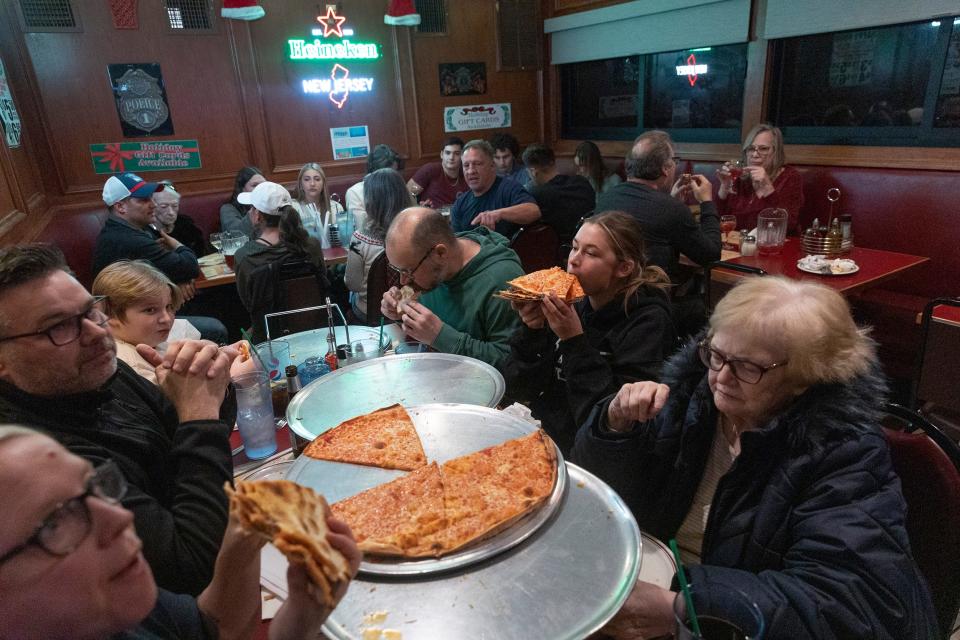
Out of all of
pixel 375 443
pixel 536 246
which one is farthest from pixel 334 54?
pixel 375 443

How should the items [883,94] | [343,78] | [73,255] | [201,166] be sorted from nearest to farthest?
1. [883,94]
2. [73,255]
3. [201,166]
4. [343,78]

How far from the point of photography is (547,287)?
2.08 metres

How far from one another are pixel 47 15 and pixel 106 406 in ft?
19.3

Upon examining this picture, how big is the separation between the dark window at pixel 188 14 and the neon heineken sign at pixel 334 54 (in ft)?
2.76

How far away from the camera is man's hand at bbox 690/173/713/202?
13.1 feet

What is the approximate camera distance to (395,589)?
108 cm

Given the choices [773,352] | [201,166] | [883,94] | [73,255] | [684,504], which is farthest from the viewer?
[201,166]

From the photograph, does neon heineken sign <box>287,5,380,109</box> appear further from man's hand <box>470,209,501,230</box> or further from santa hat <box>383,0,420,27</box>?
man's hand <box>470,209,501,230</box>

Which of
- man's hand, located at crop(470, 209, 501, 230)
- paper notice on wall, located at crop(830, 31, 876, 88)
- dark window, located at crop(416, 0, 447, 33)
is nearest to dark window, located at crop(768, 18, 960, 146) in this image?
paper notice on wall, located at crop(830, 31, 876, 88)

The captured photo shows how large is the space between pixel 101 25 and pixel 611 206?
Result: 5.33m

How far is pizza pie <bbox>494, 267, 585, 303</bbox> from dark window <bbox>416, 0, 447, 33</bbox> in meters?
5.86

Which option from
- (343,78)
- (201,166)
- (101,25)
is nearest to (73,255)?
(201,166)

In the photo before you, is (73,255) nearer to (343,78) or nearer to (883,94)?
(343,78)

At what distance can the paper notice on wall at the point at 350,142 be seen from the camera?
6938mm
